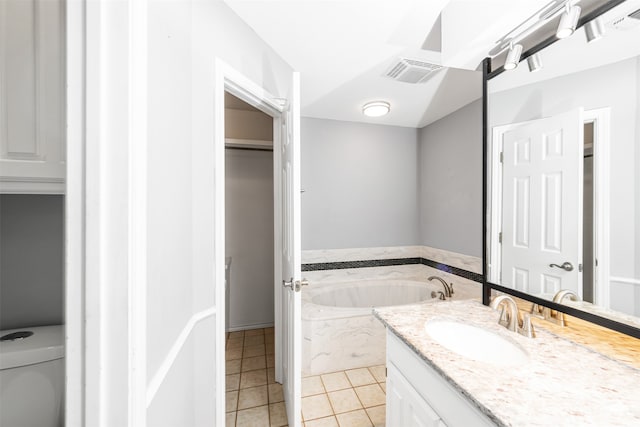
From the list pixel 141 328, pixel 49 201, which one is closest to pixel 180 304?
pixel 141 328

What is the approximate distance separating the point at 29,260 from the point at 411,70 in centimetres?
225

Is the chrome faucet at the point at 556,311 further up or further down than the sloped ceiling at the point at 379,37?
further down

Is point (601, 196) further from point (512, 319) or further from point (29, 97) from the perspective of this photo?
point (29, 97)

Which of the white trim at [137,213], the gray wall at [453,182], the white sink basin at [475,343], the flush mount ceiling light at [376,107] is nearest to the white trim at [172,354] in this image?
the white trim at [137,213]

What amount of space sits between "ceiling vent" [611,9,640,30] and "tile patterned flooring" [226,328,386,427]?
216cm

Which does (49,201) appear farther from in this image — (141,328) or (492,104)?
(492,104)

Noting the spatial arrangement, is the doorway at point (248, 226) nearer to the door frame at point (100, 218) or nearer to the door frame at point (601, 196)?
the door frame at point (100, 218)

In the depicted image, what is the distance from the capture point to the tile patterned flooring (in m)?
1.63

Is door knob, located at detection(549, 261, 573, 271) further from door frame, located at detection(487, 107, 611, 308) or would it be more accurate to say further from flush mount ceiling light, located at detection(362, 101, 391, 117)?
flush mount ceiling light, located at detection(362, 101, 391, 117)

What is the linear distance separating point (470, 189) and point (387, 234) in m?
0.98

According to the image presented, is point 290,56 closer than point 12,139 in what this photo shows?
No

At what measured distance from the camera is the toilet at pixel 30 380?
2.72 ft

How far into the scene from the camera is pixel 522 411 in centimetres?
62

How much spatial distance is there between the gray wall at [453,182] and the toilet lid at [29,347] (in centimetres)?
268
